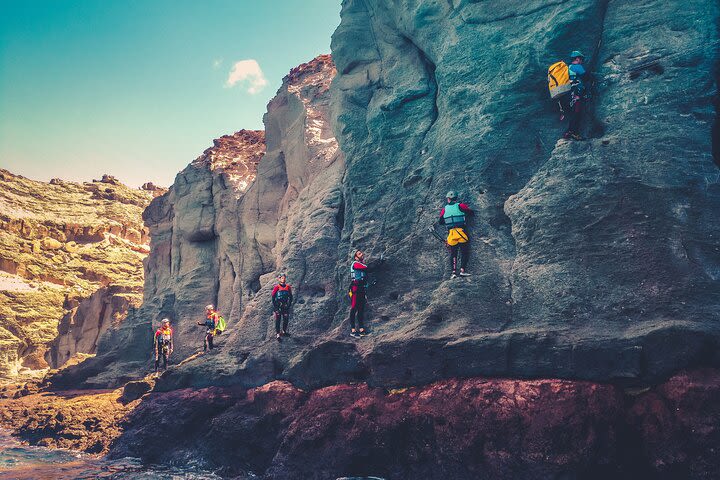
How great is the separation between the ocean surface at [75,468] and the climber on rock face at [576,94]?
11.8 meters

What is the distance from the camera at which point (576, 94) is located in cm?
1199

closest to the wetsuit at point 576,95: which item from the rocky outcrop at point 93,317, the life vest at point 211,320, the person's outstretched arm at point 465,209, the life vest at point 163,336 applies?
the person's outstretched arm at point 465,209

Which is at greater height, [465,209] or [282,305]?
[465,209]

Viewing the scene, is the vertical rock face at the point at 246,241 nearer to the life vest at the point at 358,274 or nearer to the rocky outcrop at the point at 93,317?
the life vest at the point at 358,274

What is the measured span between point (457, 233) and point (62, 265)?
2372 inches

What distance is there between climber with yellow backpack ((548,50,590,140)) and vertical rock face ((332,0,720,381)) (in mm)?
417

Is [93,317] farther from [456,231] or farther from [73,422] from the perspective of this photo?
[456,231]

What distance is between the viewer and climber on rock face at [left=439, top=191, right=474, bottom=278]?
12461 millimetres

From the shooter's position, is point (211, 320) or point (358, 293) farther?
point (211, 320)

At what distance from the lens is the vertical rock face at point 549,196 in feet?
31.7

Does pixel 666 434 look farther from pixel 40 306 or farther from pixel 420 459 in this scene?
pixel 40 306

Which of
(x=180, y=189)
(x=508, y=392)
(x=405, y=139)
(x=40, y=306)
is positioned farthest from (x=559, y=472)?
(x=40, y=306)

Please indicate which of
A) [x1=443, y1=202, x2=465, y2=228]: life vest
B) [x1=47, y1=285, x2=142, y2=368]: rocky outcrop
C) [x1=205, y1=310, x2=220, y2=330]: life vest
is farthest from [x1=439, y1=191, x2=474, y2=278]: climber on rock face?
[x1=47, y1=285, x2=142, y2=368]: rocky outcrop

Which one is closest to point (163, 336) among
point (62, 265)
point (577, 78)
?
point (577, 78)
